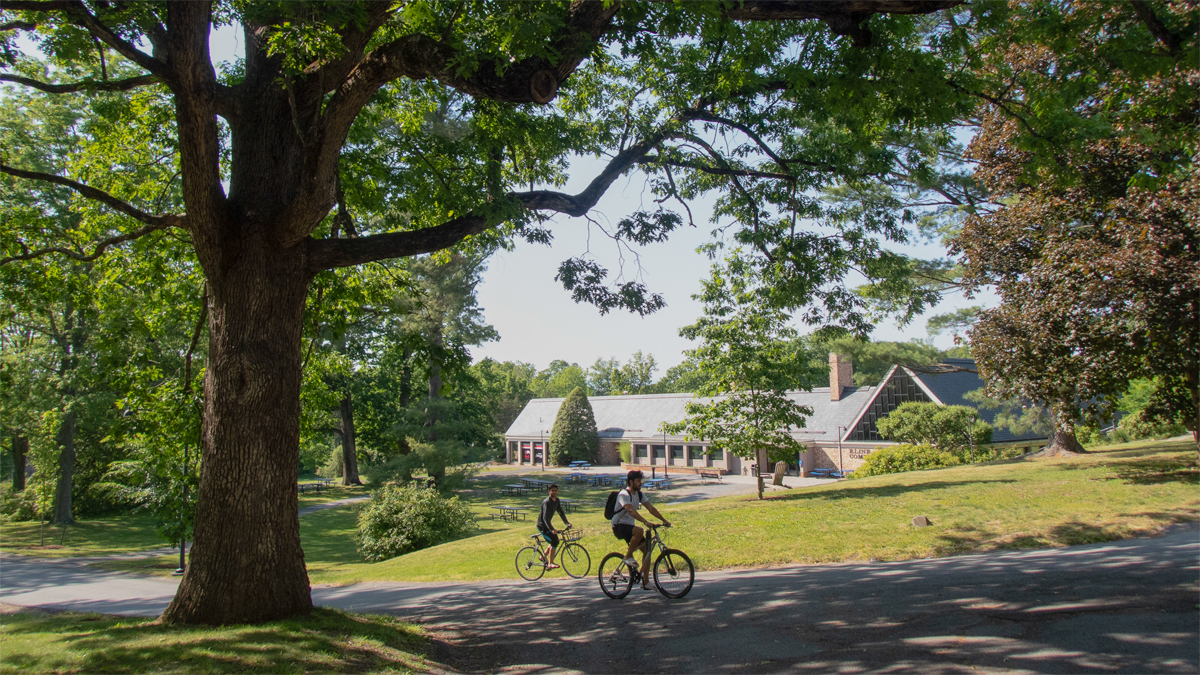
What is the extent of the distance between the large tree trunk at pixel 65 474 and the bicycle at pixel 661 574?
96.1 ft

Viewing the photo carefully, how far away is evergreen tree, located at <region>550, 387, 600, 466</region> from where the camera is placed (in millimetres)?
55125

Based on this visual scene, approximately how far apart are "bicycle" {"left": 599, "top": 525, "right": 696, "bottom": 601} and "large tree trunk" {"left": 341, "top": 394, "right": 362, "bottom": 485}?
39.4m

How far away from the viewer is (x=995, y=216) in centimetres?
1719

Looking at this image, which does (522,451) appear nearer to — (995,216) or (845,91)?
(995,216)

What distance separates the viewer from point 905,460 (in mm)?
31422

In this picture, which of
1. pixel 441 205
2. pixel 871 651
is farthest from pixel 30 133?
pixel 871 651

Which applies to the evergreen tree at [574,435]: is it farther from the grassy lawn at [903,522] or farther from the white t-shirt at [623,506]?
the white t-shirt at [623,506]

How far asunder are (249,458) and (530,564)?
21.8ft

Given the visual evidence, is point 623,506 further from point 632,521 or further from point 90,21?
point 90,21

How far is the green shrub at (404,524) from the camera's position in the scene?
19.1 m

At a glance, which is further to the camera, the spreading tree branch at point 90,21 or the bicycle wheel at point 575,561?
the bicycle wheel at point 575,561

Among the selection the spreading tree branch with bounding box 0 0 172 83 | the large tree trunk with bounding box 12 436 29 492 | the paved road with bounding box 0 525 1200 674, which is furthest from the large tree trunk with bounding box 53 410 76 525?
the spreading tree branch with bounding box 0 0 172 83

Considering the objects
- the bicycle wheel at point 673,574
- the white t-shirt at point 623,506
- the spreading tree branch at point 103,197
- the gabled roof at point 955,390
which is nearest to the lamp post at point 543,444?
the gabled roof at point 955,390

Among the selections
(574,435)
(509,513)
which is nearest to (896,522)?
(509,513)
